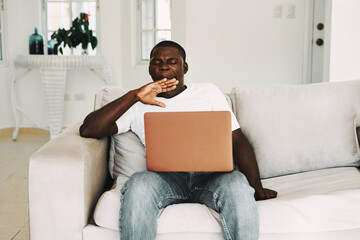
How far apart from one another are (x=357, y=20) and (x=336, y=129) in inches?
62.3

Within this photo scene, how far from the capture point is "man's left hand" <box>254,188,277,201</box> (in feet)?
5.42

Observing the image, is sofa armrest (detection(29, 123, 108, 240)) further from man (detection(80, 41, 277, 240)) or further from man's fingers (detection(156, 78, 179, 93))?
man's fingers (detection(156, 78, 179, 93))

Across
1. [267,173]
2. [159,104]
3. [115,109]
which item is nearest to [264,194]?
[267,173]

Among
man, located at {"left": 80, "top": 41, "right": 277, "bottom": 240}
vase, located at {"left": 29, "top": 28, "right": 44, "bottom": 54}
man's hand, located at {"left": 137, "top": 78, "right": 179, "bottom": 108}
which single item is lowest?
man, located at {"left": 80, "top": 41, "right": 277, "bottom": 240}

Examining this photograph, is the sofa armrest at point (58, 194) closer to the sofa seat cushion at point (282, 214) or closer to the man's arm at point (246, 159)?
the sofa seat cushion at point (282, 214)

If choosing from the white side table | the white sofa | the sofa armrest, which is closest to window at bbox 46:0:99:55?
the white side table

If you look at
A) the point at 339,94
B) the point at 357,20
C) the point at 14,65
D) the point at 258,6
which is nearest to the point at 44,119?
the point at 14,65

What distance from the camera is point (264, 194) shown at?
65.3 inches

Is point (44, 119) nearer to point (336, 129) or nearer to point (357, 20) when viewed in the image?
point (357, 20)

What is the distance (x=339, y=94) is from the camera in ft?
6.63

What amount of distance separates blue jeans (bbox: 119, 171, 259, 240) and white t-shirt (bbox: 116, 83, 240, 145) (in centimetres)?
30

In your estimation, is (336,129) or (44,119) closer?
(336,129)

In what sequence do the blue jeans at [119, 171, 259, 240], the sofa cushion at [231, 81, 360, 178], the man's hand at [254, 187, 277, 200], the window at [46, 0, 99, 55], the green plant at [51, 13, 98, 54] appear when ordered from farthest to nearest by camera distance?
the window at [46, 0, 99, 55], the green plant at [51, 13, 98, 54], the sofa cushion at [231, 81, 360, 178], the man's hand at [254, 187, 277, 200], the blue jeans at [119, 171, 259, 240]

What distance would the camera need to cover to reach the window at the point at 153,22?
4934mm
